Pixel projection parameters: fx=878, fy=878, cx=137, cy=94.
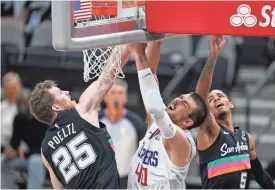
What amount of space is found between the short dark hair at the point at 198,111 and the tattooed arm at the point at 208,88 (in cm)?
13

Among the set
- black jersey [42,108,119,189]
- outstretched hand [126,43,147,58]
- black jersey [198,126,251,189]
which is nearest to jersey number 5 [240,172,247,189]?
black jersey [198,126,251,189]

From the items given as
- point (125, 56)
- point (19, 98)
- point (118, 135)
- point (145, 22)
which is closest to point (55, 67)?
point (19, 98)

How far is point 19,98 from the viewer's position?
32.1 ft

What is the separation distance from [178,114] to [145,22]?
1.07 m

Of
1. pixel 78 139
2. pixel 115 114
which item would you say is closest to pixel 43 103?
pixel 78 139

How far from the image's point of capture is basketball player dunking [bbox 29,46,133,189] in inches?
244

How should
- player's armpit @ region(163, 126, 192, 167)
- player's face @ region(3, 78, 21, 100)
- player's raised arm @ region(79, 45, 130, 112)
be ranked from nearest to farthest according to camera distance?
player's armpit @ region(163, 126, 192, 167), player's raised arm @ region(79, 45, 130, 112), player's face @ region(3, 78, 21, 100)

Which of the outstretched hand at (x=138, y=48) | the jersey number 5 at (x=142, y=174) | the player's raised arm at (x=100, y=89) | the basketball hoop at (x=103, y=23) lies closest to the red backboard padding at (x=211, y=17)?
the basketball hoop at (x=103, y=23)

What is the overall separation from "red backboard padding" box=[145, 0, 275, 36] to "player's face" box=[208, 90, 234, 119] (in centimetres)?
172

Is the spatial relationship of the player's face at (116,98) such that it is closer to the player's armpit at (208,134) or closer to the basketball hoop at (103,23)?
the player's armpit at (208,134)

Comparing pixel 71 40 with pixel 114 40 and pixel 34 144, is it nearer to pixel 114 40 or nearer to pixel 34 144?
pixel 114 40

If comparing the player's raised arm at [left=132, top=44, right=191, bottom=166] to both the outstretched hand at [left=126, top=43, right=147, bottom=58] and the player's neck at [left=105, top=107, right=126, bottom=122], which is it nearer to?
the outstretched hand at [left=126, top=43, right=147, bottom=58]

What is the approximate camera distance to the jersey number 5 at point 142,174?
20.9 feet

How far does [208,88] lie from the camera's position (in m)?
6.57
